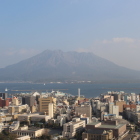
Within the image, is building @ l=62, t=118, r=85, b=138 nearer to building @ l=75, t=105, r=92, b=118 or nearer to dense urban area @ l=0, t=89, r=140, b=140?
dense urban area @ l=0, t=89, r=140, b=140

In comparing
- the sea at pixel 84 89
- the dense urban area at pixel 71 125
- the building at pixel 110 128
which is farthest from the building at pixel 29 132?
the sea at pixel 84 89

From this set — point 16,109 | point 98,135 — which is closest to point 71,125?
point 98,135

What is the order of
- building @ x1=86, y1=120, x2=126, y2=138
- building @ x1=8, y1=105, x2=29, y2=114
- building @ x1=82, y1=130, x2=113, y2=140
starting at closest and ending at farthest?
building @ x1=82, y1=130, x2=113, y2=140 → building @ x1=86, y1=120, x2=126, y2=138 → building @ x1=8, y1=105, x2=29, y2=114

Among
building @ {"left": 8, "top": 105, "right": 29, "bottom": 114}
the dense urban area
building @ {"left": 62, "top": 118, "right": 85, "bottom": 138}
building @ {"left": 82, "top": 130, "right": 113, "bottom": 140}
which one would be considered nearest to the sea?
building @ {"left": 8, "top": 105, "right": 29, "bottom": 114}


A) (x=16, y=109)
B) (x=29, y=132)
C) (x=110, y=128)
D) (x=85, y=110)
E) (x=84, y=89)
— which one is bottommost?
(x=29, y=132)

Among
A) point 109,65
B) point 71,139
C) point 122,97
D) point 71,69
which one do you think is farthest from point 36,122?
point 109,65

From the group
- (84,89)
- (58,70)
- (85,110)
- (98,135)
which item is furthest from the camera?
(58,70)

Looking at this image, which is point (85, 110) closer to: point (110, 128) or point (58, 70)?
point (110, 128)

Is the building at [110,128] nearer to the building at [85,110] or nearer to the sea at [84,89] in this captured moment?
the building at [85,110]
